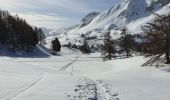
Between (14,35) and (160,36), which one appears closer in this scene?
(160,36)

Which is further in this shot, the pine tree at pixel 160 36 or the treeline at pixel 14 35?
the treeline at pixel 14 35

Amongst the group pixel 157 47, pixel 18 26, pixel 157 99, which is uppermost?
pixel 18 26

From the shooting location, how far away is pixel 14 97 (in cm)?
1576

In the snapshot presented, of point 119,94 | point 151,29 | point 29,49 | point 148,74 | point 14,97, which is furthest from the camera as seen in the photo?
point 29,49

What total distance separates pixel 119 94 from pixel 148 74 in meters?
14.2

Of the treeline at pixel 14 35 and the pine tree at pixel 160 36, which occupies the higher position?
the treeline at pixel 14 35

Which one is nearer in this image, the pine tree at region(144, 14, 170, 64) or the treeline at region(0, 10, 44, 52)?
the pine tree at region(144, 14, 170, 64)

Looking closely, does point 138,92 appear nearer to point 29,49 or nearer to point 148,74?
point 148,74

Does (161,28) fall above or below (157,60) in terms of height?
above

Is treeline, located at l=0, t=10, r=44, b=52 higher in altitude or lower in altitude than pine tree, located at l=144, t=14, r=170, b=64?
higher

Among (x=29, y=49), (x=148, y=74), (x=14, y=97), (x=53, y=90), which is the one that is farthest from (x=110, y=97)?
(x=29, y=49)

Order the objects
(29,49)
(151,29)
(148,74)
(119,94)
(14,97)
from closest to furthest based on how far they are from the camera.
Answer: (14,97)
(119,94)
(148,74)
(151,29)
(29,49)

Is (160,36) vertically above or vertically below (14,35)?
below

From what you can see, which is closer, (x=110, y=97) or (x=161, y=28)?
(x=110, y=97)
